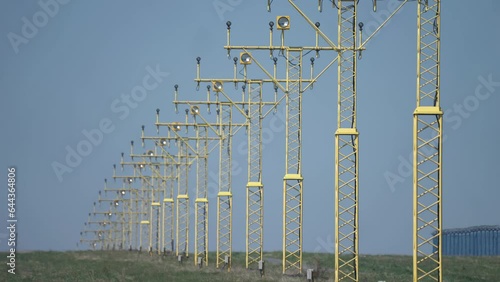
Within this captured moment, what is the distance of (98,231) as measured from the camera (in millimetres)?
116312

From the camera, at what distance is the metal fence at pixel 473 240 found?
3472 inches

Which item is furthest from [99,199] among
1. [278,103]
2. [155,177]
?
[278,103]

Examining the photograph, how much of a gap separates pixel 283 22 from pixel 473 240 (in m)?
60.7

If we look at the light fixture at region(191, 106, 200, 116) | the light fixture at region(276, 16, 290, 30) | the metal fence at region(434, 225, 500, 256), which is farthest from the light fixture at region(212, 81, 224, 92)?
the metal fence at region(434, 225, 500, 256)

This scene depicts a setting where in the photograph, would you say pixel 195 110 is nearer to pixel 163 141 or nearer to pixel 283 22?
pixel 163 141

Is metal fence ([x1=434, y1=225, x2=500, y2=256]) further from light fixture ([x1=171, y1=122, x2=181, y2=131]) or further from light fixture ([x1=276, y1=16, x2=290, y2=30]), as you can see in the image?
light fixture ([x1=276, y1=16, x2=290, y2=30])

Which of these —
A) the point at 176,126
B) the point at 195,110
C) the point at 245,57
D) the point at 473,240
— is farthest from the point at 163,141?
the point at 473,240

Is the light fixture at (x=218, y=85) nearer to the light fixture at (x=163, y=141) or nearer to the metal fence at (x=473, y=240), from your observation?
the light fixture at (x=163, y=141)

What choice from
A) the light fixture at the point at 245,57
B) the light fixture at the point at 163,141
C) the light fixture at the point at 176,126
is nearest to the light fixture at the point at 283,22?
the light fixture at the point at 245,57

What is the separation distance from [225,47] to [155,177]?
40.2 meters

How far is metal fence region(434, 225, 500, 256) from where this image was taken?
88.2 metres

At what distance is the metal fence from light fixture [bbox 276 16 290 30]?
56689 mm

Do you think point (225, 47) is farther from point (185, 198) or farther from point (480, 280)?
point (185, 198)

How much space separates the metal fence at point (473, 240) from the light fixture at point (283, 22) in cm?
5669
